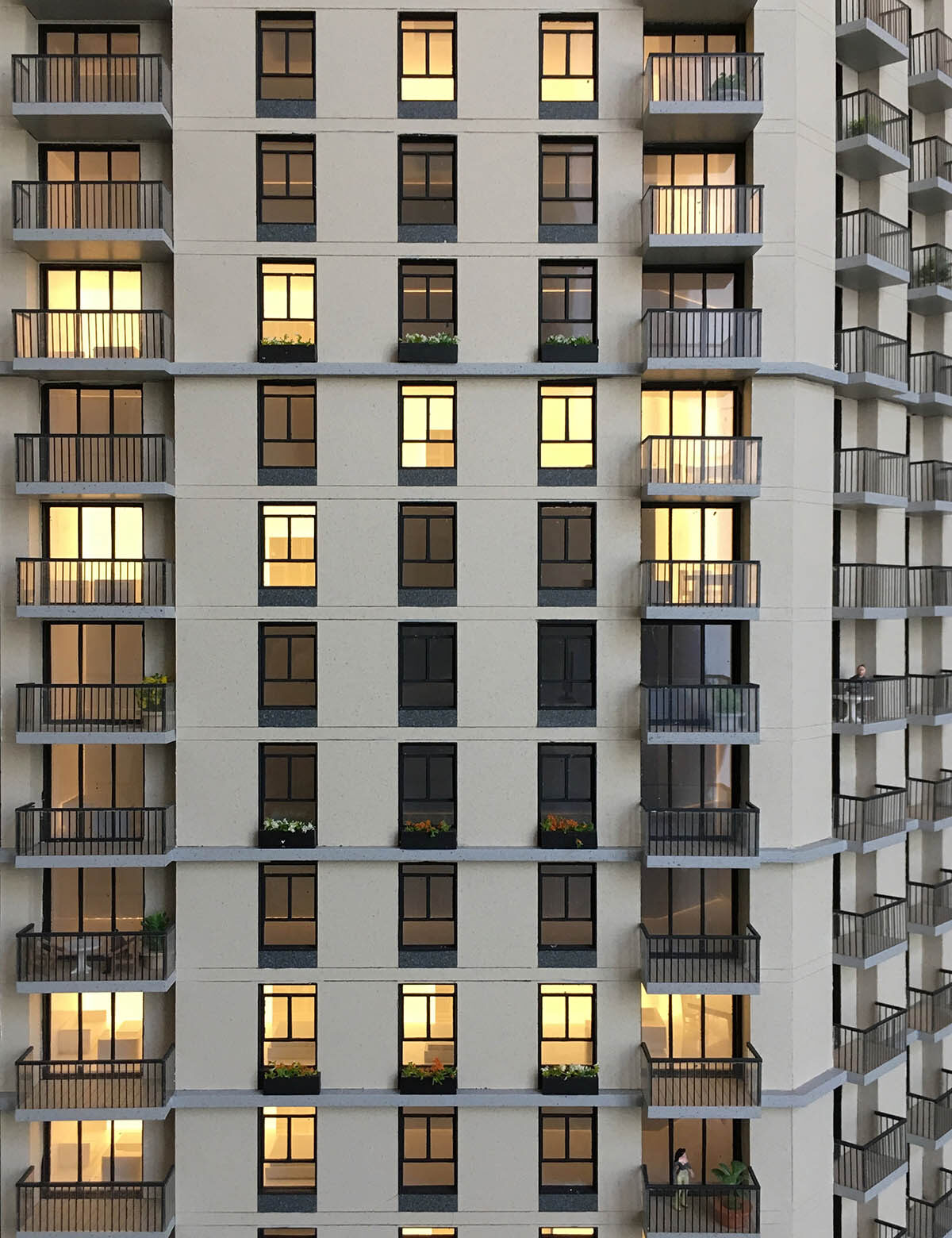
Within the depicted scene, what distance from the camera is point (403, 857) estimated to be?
641 inches

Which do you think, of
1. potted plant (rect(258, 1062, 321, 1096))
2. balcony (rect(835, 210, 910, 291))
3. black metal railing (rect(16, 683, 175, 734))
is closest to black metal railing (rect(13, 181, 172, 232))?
black metal railing (rect(16, 683, 175, 734))

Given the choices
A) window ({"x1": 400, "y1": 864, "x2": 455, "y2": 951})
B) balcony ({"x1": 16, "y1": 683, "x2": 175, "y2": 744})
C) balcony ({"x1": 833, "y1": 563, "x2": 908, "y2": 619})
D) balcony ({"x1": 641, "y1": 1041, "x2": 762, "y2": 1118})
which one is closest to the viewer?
balcony ({"x1": 641, "y1": 1041, "x2": 762, "y2": 1118})

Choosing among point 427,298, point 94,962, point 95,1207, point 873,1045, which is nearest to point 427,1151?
point 95,1207

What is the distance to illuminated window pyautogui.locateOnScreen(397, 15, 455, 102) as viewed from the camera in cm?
1659

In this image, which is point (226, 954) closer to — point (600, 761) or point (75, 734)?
point (75, 734)

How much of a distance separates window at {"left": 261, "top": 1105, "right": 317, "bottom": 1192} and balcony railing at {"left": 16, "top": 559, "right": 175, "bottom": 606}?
36.1ft

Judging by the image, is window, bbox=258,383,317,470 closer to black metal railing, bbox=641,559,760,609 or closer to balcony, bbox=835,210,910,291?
black metal railing, bbox=641,559,760,609

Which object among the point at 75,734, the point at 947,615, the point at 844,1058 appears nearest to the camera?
the point at 75,734

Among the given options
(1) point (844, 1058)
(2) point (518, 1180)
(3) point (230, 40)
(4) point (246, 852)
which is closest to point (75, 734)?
(4) point (246, 852)

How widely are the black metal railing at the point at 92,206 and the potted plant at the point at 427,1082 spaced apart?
18.1 m

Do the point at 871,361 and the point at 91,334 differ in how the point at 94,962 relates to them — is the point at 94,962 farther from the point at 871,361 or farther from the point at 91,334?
the point at 871,361

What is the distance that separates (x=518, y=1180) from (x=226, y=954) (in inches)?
300

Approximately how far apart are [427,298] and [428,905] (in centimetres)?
1283

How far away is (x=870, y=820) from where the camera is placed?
60.2ft
